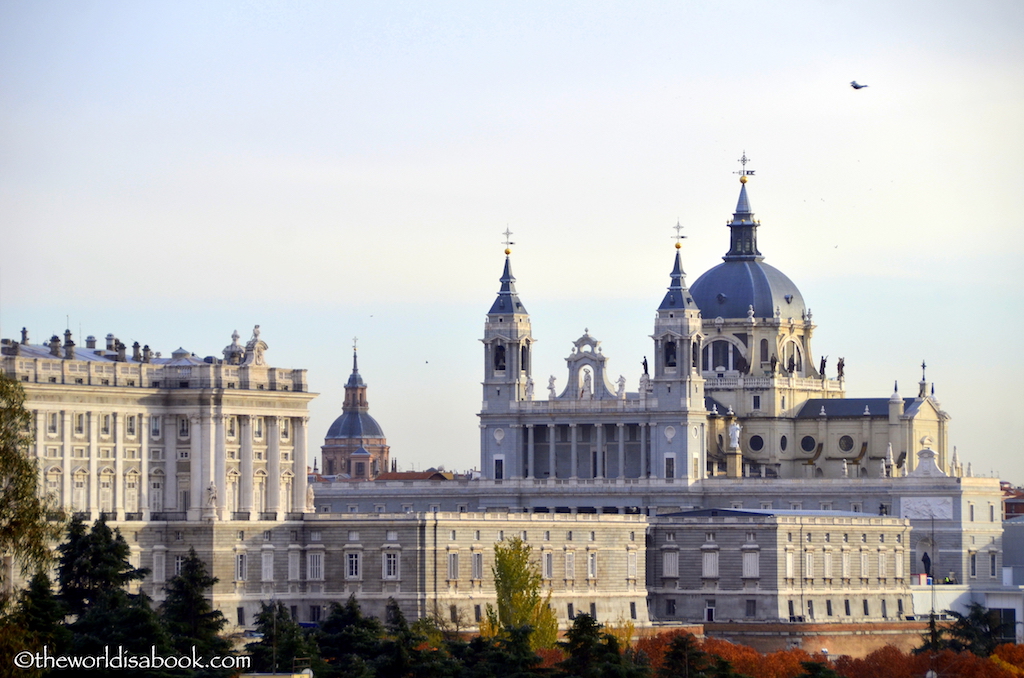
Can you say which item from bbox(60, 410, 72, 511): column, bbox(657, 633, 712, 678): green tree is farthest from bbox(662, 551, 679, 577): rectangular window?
bbox(657, 633, 712, 678): green tree

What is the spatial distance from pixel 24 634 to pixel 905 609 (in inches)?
3731

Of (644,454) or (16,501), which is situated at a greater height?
(644,454)

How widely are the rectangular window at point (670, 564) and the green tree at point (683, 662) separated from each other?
4004cm

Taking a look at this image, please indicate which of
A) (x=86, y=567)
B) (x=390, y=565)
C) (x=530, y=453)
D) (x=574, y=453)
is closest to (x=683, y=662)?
(x=86, y=567)

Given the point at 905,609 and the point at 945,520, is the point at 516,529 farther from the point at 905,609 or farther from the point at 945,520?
the point at 945,520

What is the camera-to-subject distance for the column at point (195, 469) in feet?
454

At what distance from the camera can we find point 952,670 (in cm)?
13038

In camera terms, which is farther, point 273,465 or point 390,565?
point 273,465

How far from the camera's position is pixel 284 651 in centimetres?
Result: 10681

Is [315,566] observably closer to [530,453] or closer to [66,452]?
[66,452]

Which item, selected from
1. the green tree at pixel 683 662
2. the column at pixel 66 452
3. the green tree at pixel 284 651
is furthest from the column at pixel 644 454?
the green tree at pixel 284 651

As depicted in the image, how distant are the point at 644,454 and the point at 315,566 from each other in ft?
167

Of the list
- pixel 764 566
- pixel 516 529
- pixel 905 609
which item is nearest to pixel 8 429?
pixel 516 529

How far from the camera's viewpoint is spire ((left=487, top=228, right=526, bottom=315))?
195 metres
